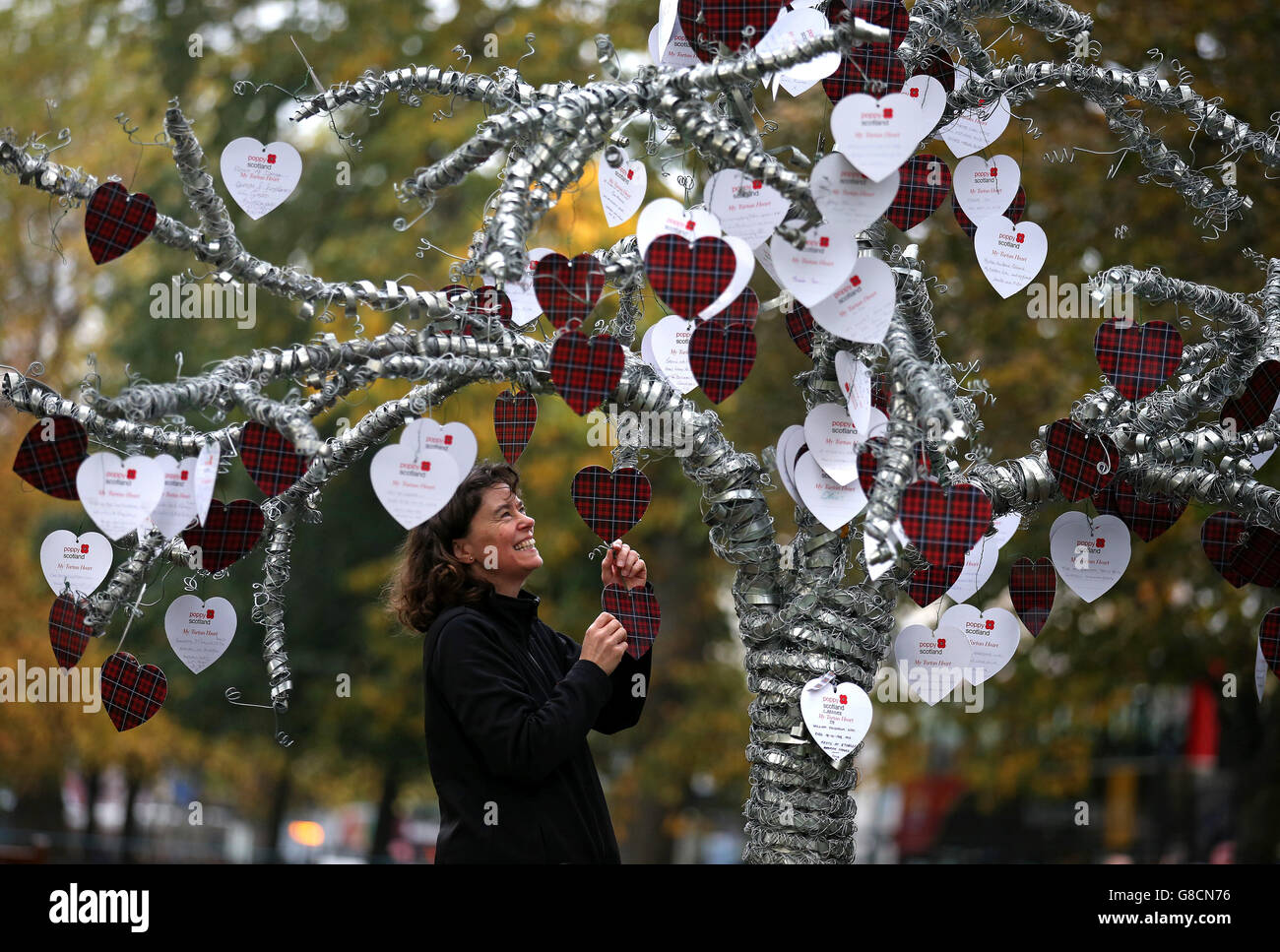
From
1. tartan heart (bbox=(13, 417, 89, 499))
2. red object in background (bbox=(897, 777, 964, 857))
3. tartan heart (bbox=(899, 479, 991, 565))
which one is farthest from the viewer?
red object in background (bbox=(897, 777, 964, 857))

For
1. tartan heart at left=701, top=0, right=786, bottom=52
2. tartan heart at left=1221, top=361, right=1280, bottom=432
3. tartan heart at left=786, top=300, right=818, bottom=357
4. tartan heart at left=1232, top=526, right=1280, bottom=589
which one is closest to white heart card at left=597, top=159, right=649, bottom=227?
tartan heart at left=786, top=300, right=818, bottom=357

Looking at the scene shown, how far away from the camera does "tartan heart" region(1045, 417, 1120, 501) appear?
8.96 ft

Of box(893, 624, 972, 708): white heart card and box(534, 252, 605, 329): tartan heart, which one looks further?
box(893, 624, 972, 708): white heart card

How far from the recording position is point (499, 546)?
294 cm

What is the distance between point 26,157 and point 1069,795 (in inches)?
345

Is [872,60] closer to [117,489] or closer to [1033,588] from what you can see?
[1033,588]

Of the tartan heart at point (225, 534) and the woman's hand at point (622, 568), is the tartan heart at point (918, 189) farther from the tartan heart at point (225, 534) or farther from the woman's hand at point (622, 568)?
the tartan heart at point (225, 534)

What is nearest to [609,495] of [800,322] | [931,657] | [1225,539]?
[800,322]

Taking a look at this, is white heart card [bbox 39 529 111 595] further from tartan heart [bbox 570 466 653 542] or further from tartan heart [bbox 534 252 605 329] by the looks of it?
tartan heart [bbox 534 252 605 329]

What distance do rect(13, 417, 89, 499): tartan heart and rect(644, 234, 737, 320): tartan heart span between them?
1.10 meters

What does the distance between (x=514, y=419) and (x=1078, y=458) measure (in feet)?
4.03

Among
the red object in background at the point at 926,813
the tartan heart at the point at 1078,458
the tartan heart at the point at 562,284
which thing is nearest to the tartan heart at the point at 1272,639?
the tartan heart at the point at 1078,458

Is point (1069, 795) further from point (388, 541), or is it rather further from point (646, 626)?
point (646, 626)
